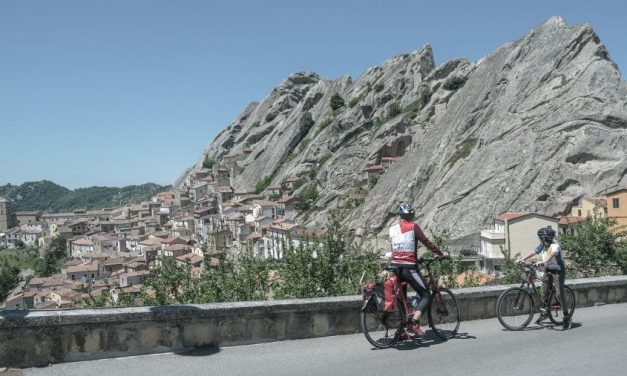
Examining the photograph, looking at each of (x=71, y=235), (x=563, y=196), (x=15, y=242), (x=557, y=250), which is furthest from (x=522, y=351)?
(x=15, y=242)

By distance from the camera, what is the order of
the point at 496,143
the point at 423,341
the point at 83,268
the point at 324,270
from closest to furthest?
1. the point at 423,341
2. the point at 324,270
3. the point at 496,143
4. the point at 83,268

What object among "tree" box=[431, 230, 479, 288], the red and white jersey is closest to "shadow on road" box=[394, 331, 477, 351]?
the red and white jersey

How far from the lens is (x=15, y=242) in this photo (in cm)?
14025

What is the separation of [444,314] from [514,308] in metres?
1.38

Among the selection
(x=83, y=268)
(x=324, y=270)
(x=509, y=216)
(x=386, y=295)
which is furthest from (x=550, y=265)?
(x=83, y=268)

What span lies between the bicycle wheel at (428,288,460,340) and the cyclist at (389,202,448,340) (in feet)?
0.94

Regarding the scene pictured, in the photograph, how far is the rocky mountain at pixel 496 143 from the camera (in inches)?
1556

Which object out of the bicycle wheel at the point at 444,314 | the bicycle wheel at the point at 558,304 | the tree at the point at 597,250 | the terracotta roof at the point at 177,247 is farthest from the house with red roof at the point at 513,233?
the terracotta roof at the point at 177,247

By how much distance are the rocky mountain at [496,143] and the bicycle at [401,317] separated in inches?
549

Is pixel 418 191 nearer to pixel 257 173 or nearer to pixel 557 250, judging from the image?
pixel 557 250

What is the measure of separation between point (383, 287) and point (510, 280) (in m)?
7.11

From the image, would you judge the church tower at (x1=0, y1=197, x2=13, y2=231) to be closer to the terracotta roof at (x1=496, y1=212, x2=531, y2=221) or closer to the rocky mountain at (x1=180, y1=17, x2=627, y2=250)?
the rocky mountain at (x1=180, y1=17, x2=627, y2=250)

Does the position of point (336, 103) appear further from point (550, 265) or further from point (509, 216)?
point (550, 265)

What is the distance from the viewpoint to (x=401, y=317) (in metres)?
6.51
